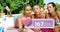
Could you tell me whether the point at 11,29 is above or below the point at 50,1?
below

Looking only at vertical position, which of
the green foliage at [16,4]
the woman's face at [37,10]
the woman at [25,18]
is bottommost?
the woman at [25,18]

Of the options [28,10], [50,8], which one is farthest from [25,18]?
[50,8]

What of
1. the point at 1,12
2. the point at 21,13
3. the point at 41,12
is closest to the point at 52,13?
the point at 41,12

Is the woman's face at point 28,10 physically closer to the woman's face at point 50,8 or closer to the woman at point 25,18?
the woman at point 25,18

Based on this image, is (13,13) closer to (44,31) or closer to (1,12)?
(1,12)

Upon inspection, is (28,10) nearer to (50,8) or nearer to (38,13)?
(38,13)

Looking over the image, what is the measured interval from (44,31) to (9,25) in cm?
40

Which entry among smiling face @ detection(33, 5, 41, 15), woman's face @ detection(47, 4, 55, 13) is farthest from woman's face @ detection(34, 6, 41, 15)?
woman's face @ detection(47, 4, 55, 13)

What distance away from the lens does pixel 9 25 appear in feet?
11.7

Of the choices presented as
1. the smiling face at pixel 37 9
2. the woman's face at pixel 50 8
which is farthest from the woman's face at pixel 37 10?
the woman's face at pixel 50 8

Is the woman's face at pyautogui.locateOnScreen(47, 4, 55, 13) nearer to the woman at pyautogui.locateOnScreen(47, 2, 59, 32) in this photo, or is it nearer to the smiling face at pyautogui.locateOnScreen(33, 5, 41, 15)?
the woman at pyautogui.locateOnScreen(47, 2, 59, 32)

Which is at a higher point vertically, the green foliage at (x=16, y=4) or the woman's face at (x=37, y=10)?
the green foliage at (x=16, y=4)

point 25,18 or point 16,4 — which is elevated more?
point 16,4

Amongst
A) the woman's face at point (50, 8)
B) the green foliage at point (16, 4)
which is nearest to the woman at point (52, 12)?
the woman's face at point (50, 8)
